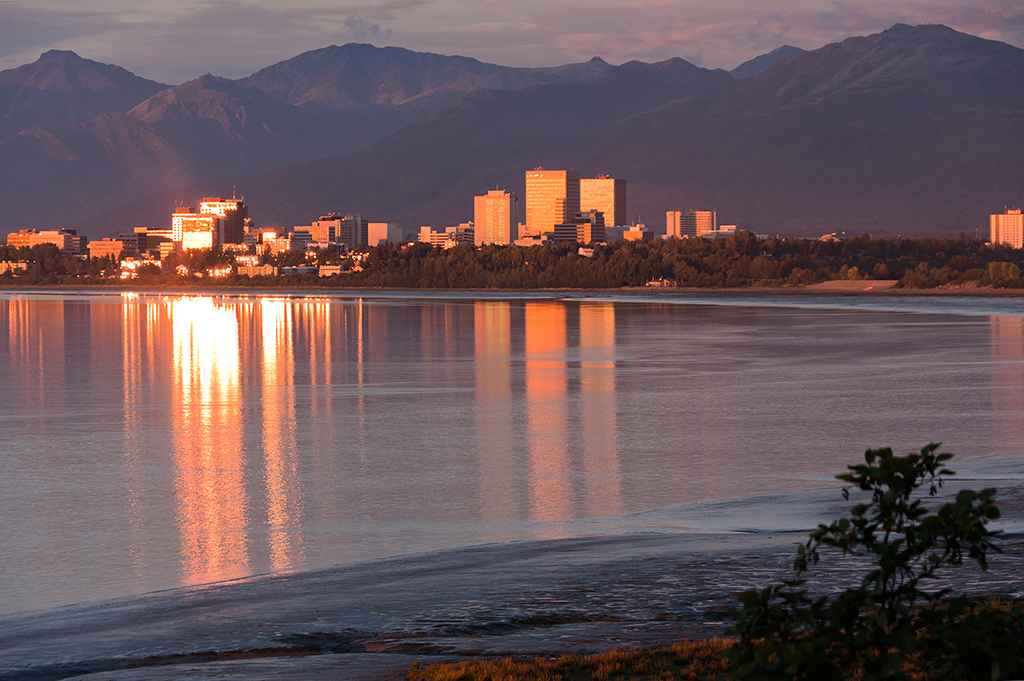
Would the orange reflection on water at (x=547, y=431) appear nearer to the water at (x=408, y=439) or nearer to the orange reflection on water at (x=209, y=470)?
the water at (x=408, y=439)

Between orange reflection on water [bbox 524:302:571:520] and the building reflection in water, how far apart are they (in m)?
8.40

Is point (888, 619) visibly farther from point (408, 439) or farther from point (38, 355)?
point (38, 355)

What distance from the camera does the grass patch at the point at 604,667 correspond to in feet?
29.0

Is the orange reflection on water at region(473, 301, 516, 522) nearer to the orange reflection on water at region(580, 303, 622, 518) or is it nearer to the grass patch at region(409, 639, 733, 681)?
the orange reflection on water at region(580, 303, 622, 518)

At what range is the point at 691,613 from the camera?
1106 cm

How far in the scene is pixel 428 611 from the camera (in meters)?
11.3

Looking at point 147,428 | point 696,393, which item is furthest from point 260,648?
point 696,393

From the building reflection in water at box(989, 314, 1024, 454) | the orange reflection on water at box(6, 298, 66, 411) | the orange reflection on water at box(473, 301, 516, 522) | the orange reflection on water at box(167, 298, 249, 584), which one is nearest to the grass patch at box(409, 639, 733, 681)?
the orange reflection on water at box(167, 298, 249, 584)

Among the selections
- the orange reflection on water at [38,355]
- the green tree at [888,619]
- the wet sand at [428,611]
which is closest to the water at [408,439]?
the orange reflection on water at [38,355]

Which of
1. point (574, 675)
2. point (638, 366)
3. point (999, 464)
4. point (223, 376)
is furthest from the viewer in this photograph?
point (638, 366)

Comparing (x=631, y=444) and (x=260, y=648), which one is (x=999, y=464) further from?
(x=260, y=648)

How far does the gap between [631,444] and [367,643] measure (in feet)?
46.4

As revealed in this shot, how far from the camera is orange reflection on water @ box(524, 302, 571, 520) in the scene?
59.1ft

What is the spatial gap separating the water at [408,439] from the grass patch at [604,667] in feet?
16.6
